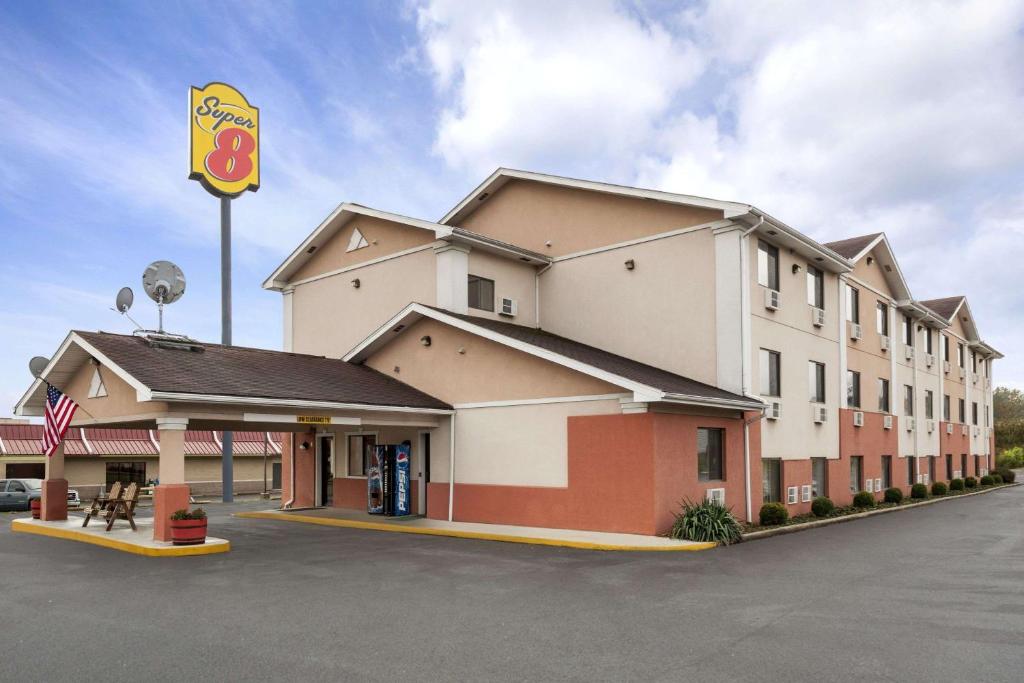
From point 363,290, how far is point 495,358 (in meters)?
7.53

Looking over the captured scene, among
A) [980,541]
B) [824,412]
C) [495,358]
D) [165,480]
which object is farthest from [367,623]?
[824,412]

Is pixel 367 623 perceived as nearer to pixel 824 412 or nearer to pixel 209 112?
pixel 824 412

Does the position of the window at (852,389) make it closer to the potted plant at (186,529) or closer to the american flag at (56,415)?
the potted plant at (186,529)

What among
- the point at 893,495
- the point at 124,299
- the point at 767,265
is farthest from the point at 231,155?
the point at 893,495

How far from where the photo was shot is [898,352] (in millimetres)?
31109

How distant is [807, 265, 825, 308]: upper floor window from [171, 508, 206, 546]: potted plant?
693 inches

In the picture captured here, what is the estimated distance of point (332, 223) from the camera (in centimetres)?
2597

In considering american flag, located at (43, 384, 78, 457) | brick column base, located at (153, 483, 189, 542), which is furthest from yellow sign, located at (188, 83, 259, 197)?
brick column base, located at (153, 483, 189, 542)

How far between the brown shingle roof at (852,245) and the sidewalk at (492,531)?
51.0ft

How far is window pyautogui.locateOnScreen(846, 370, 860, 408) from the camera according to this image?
26109mm

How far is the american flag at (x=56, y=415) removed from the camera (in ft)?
63.5

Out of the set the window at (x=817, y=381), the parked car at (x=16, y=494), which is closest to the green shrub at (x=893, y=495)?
the window at (x=817, y=381)

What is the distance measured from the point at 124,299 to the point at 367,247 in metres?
7.66

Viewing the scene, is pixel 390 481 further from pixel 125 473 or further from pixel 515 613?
pixel 125 473
